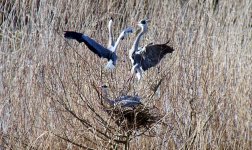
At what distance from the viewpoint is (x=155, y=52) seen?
8.68ft

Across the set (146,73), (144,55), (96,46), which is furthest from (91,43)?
(146,73)

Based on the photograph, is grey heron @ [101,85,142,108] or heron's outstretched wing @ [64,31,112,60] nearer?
grey heron @ [101,85,142,108]

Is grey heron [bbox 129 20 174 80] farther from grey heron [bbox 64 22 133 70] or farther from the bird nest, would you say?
the bird nest

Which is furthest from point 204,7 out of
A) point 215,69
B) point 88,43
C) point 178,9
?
point 88,43

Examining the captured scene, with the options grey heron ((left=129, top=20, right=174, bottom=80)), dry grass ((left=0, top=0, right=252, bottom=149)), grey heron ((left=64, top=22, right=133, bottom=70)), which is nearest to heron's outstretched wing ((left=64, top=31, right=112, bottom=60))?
grey heron ((left=64, top=22, right=133, bottom=70))

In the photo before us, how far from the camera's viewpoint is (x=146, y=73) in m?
3.08

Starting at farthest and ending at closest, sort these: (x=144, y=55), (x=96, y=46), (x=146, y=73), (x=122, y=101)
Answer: (x=146, y=73) < (x=144, y=55) < (x=96, y=46) < (x=122, y=101)

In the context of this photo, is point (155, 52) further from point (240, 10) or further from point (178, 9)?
point (240, 10)

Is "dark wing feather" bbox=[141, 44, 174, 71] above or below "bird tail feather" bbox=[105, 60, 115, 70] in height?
above

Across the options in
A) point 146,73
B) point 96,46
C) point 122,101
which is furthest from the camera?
point 146,73

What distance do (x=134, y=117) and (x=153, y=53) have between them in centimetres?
46

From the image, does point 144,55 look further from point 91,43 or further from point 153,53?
point 91,43

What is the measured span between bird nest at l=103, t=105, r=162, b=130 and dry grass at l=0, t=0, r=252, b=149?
0.51 meters

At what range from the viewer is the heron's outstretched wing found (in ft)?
7.79
